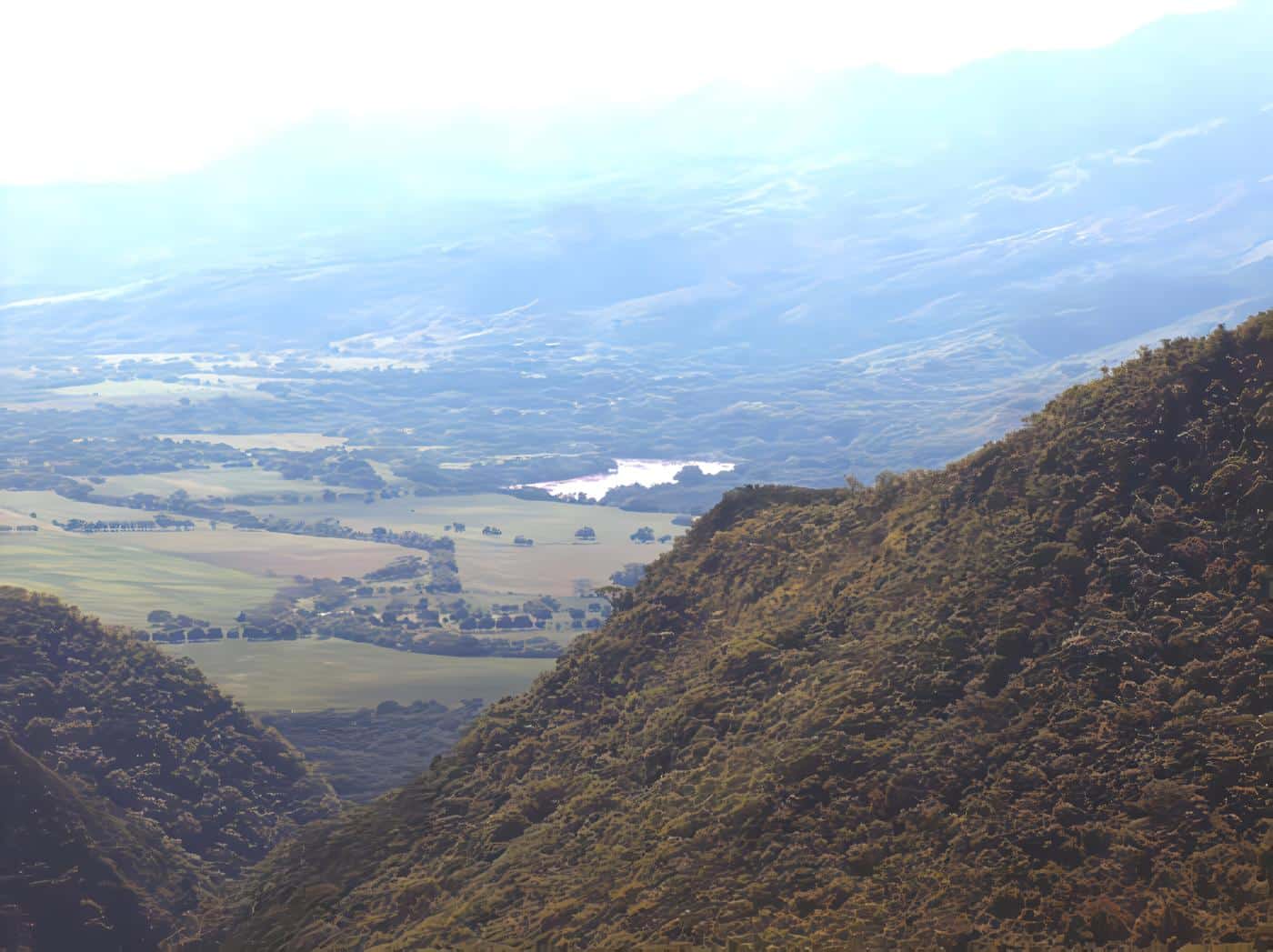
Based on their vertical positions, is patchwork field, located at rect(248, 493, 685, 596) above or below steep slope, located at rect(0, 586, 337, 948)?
above

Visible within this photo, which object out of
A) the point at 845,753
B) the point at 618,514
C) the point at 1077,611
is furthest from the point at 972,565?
the point at 618,514

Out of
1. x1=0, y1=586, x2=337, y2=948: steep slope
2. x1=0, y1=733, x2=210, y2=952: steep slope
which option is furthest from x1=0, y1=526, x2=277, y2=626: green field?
x1=0, y1=733, x2=210, y2=952: steep slope

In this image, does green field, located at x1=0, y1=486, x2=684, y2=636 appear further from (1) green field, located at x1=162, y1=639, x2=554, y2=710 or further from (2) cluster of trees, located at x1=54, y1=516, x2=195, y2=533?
(1) green field, located at x1=162, y1=639, x2=554, y2=710

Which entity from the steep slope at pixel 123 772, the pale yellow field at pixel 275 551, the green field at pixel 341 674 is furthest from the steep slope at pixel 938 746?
the pale yellow field at pixel 275 551

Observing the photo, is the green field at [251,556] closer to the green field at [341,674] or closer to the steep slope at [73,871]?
the green field at [341,674]

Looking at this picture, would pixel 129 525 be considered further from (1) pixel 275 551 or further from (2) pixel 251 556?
(2) pixel 251 556

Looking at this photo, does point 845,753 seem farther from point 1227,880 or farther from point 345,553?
point 345,553
